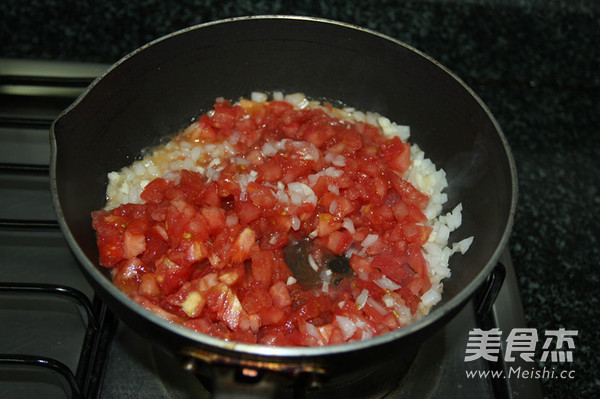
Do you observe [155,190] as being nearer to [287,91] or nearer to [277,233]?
[277,233]

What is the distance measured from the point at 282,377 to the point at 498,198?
607 millimetres

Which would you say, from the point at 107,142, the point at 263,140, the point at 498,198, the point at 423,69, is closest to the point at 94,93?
the point at 107,142

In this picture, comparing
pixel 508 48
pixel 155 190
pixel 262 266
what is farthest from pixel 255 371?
pixel 508 48

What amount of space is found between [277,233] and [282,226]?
2 cm

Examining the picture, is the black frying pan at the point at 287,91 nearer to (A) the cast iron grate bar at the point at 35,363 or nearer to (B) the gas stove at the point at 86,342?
(B) the gas stove at the point at 86,342

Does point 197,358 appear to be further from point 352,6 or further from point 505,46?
point 505,46

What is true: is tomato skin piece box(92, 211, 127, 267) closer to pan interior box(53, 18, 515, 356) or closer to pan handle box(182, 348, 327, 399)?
pan interior box(53, 18, 515, 356)

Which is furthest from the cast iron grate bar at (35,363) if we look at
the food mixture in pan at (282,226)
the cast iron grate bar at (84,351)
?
the food mixture in pan at (282,226)

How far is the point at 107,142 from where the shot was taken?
1335 mm

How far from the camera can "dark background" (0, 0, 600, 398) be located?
1.70 meters

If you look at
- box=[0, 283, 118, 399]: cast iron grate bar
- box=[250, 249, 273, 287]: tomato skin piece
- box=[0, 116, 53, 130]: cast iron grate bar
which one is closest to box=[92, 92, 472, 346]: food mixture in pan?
box=[250, 249, 273, 287]: tomato skin piece

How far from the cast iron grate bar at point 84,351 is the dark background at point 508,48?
0.95 meters

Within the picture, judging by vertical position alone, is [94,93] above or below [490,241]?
above

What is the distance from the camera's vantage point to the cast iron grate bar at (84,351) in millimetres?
1058
